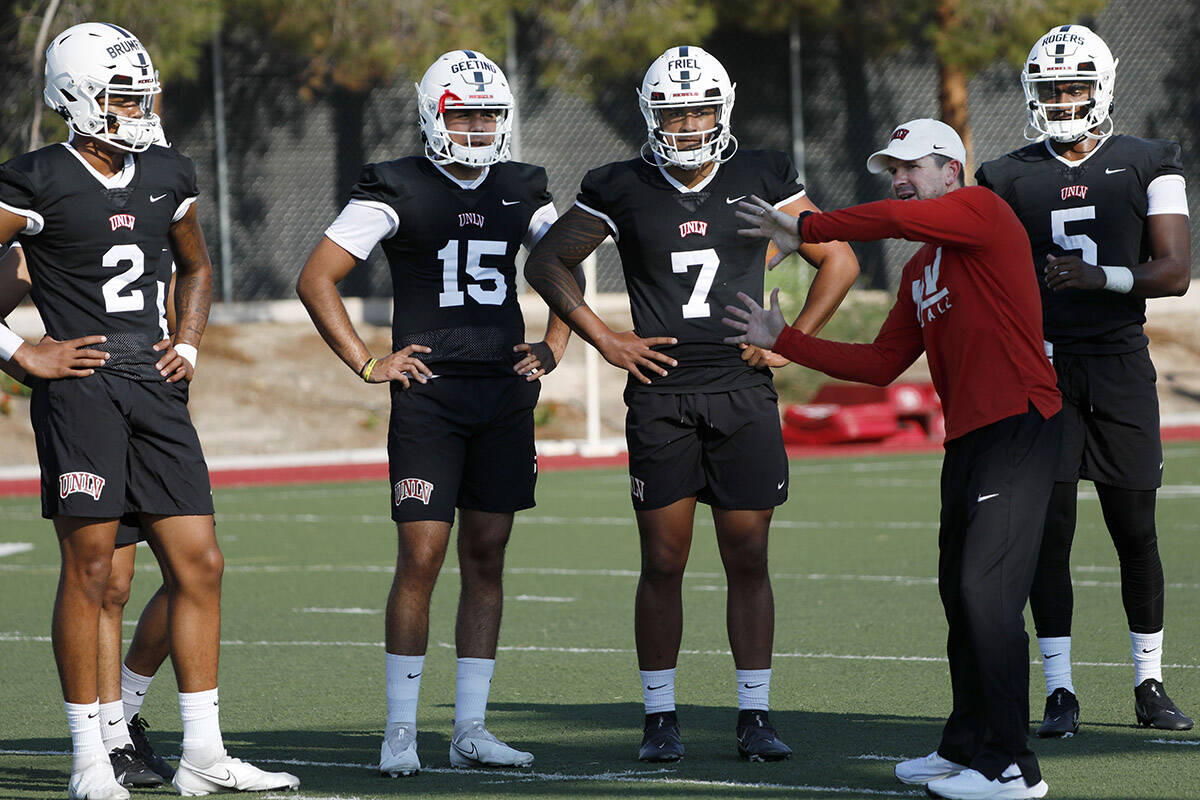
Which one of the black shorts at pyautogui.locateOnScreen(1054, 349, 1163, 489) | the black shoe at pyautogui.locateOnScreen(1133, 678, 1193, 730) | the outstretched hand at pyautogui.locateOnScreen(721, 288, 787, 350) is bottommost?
the black shoe at pyautogui.locateOnScreen(1133, 678, 1193, 730)

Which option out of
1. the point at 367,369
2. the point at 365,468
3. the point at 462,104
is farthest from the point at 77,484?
the point at 365,468

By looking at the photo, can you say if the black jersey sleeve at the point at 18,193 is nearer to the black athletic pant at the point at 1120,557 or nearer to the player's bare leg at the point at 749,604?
the player's bare leg at the point at 749,604

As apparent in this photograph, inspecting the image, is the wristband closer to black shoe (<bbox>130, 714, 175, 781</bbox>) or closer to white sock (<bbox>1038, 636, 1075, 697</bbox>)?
black shoe (<bbox>130, 714, 175, 781</bbox>)

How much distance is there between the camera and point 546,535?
11.9 meters

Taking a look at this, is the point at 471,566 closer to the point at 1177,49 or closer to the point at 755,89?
the point at 755,89

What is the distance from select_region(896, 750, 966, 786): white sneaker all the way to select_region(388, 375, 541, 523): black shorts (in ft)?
5.01

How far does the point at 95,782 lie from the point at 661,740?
5.73ft

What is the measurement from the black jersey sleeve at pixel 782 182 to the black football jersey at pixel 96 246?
195cm

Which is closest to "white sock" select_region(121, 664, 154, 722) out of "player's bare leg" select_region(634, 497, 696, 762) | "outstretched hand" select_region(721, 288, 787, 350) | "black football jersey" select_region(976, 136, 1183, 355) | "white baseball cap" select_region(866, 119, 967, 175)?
"player's bare leg" select_region(634, 497, 696, 762)

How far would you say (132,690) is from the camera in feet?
18.1

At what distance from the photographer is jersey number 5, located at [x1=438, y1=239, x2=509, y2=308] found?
557cm

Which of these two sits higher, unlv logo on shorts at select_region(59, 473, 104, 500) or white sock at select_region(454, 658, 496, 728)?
unlv logo on shorts at select_region(59, 473, 104, 500)

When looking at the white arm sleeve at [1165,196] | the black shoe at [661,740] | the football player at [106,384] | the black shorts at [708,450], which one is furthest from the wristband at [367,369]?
the white arm sleeve at [1165,196]

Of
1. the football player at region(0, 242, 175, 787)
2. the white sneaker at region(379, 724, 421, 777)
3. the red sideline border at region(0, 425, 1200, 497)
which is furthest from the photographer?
the red sideline border at region(0, 425, 1200, 497)
